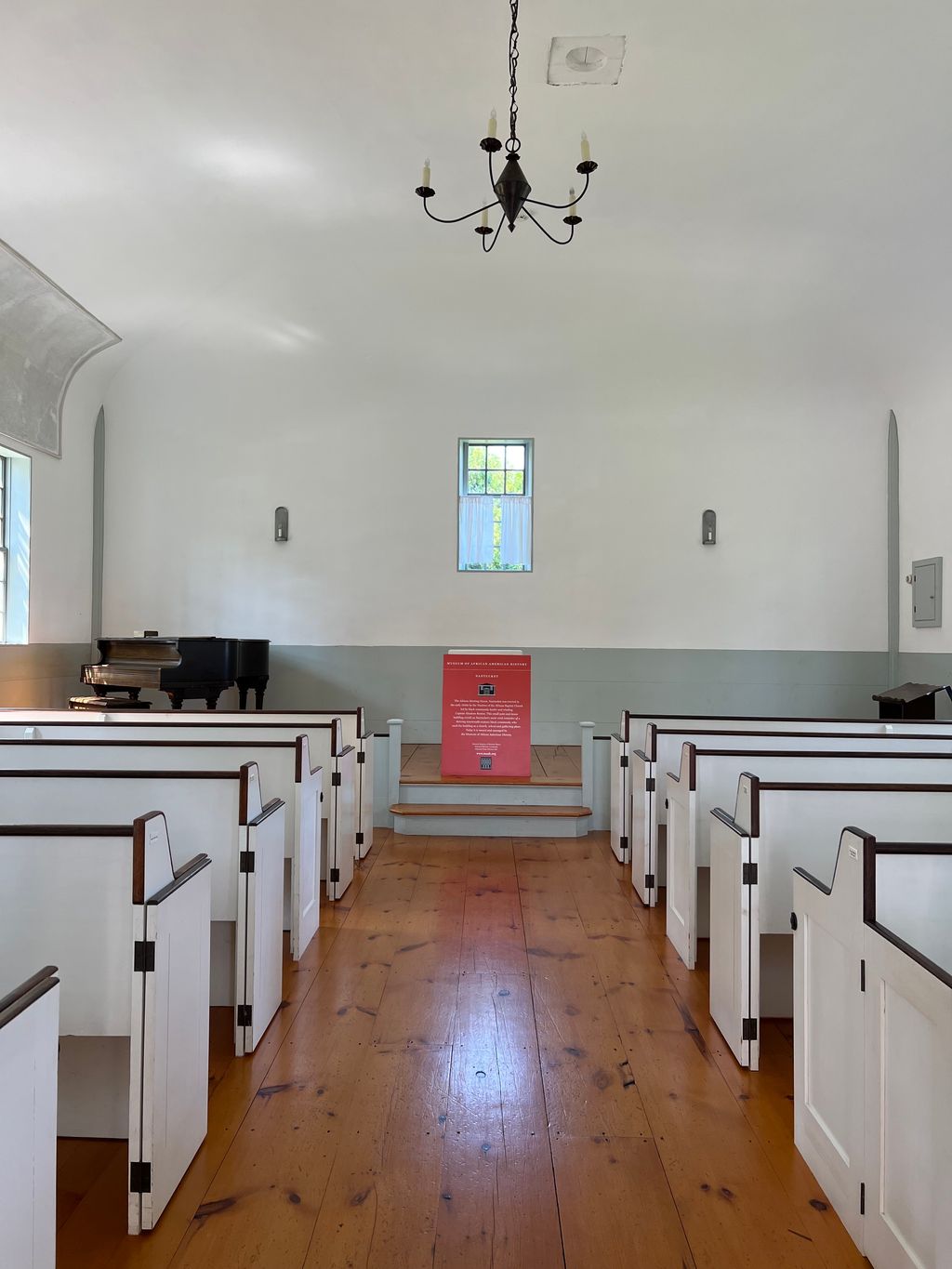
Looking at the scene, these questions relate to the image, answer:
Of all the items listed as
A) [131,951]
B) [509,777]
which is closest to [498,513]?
[509,777]

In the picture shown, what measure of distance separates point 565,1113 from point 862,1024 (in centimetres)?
84

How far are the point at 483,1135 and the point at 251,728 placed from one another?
2110 millimetres

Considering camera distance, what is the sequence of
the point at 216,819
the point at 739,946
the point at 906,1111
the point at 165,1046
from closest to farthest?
the point at 906,1111 → the point at 165,1046 → the point at 739,946 → the point at 216,819

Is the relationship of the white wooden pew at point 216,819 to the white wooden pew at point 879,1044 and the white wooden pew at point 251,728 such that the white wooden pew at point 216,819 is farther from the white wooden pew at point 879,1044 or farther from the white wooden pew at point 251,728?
the white wooden pew at point 879,1044

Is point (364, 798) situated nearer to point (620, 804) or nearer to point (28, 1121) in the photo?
point (620, 804)

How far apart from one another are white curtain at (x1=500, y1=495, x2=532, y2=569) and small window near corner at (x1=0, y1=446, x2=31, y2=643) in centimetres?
384

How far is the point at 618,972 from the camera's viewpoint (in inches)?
115

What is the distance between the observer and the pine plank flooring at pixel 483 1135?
157 cm

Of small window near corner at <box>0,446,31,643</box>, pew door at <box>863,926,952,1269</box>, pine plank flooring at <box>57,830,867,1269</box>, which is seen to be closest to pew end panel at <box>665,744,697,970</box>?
pine plank flooring at <box>57,830,867,1269</box>

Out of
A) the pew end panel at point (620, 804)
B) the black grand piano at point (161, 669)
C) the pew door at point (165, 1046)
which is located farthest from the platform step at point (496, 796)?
the pew door at point (165, 1046)

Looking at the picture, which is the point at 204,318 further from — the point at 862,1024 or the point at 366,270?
the point at 862,1024

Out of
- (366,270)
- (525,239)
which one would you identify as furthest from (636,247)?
(366,270)

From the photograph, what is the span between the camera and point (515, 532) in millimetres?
7273

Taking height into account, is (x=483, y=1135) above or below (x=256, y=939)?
below
